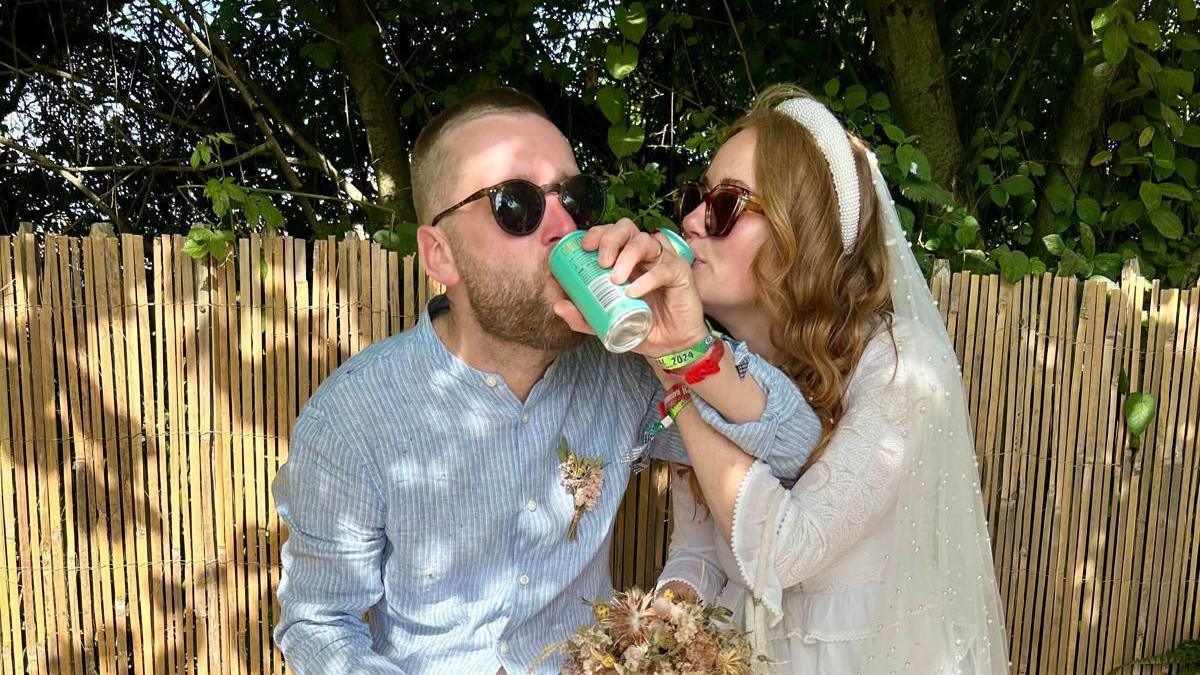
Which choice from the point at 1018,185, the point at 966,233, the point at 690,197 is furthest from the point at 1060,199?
the point at 690,197

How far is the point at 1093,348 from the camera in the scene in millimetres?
3312

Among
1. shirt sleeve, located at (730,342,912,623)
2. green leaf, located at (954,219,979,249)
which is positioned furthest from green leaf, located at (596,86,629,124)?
shirt sleeve, located at (730,342,912,623)

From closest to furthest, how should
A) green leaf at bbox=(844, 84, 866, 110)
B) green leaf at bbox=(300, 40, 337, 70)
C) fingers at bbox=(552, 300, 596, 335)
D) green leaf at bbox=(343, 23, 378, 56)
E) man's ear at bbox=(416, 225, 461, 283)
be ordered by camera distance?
fingers at bbox=(552, 300, 596, 335) < man's ear at bbox=(416, 225, 461, 283) < green leaf at bbox=(844, 84, 866, 110) < green leaf at bbox=(343, 23, 378, 56) < green leaf at bbox=(300, 40, 337, 70)

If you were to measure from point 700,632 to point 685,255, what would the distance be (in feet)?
2.50

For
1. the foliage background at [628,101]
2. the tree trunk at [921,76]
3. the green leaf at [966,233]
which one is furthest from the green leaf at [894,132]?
the tree trunk at [921,76]

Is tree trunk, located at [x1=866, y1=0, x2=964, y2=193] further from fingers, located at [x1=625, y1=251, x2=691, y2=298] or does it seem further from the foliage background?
fingers, located at [x1=625, y1=251, x2=691, y2=298]

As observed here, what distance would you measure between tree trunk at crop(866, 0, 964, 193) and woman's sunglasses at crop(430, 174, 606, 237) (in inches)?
93.7

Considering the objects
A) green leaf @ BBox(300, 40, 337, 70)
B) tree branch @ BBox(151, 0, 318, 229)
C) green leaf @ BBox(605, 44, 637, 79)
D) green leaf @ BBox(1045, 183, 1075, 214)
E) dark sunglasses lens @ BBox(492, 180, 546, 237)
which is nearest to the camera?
dark sunglasses lens @ BBox(492, 180, 546, 237)

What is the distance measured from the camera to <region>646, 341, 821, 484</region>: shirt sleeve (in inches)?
78.5

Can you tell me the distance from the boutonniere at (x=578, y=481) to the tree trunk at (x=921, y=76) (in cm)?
245

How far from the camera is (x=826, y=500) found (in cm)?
199

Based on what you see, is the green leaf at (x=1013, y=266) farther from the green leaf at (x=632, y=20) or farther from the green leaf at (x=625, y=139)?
the green leaf at (x=632, y=20)

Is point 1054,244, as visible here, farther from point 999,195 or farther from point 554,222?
point 554,222

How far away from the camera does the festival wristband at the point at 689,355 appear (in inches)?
73.9
